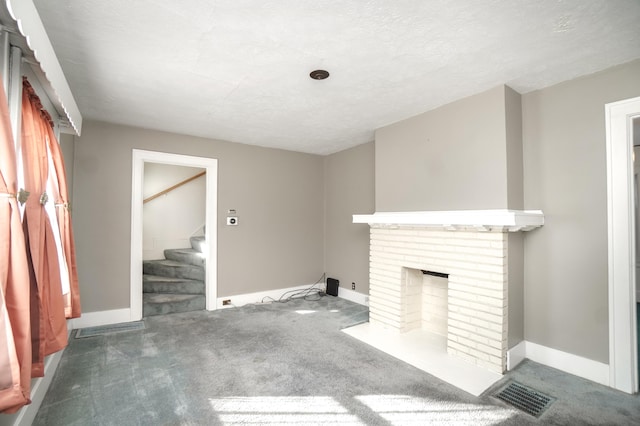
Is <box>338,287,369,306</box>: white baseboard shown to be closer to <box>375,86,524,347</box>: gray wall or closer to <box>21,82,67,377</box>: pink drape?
<box>375,86,524,347</box>: gray wall

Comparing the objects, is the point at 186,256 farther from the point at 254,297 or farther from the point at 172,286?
the point at 254,297

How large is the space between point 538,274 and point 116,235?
14.6 feet

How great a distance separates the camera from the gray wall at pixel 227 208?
3.43 metres

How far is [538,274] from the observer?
264 cm

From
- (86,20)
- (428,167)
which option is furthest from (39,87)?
(428,167)

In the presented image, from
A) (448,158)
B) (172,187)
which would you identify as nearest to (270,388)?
(448,158)

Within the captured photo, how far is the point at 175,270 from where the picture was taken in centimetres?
451

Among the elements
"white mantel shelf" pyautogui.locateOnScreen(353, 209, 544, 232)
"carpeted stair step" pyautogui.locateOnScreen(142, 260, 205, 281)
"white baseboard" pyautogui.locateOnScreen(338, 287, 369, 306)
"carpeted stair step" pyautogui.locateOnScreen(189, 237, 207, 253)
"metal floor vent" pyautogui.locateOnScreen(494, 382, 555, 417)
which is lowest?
"metal floor vent" pyautogui.locateOnScreen(494, 382, 555, 417)

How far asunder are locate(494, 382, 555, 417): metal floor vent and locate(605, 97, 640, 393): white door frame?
24.7 inches

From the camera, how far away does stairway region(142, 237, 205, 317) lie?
3.89 metres

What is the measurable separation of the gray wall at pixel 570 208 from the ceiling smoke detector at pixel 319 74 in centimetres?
184

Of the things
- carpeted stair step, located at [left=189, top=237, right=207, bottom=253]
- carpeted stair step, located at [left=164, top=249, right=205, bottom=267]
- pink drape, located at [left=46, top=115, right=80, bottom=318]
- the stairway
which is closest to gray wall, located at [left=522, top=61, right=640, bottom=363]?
pink drape, located at [left=46, top=115, right=80, bottom=318]

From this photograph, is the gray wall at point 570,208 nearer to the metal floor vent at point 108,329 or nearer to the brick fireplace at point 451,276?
the brick fireplace at point 451,276

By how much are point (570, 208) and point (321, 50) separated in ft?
7.70
